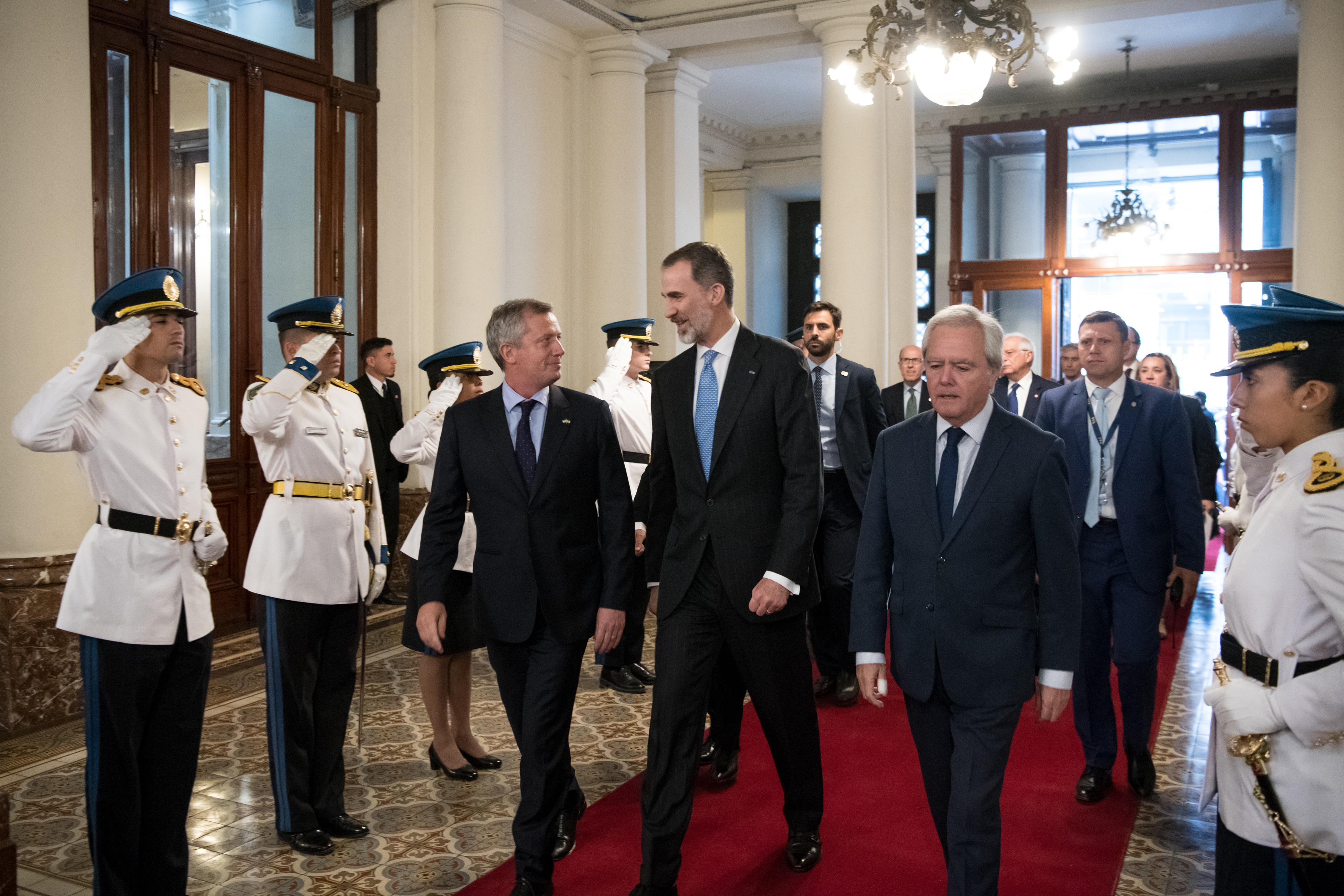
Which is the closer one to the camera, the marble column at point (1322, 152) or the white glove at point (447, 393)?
the white glove at point (447, 393)

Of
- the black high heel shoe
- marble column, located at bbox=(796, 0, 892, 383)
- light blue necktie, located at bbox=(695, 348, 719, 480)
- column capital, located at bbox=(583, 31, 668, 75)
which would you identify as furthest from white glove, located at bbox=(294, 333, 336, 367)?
column capital, located at bbox=(583, 31, 668, 75)

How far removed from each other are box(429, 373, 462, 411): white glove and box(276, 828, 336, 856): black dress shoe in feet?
5.84

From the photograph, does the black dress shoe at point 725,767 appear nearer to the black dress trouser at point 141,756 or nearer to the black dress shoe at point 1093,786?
the black dress shoe at point 1093,786

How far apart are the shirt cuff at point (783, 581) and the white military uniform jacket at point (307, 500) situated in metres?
1.53

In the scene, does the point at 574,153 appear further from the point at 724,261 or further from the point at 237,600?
the point at 724,261

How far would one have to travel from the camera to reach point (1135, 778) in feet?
13.0

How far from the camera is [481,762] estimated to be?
14.0ft

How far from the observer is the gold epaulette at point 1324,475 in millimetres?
1851

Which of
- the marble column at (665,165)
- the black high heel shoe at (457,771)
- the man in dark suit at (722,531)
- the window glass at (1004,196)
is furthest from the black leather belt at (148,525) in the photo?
the window glass at (1004,196)

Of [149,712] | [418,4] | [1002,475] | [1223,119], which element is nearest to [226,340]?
[418,4]

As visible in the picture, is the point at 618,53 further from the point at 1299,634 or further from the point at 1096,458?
the point at 1299,634

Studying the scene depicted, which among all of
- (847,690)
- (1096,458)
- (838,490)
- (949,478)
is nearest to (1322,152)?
(838,490)

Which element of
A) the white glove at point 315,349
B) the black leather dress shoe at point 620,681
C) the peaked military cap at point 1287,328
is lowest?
the black leather dress shoe at point 620,681

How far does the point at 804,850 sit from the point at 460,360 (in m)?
2.45
